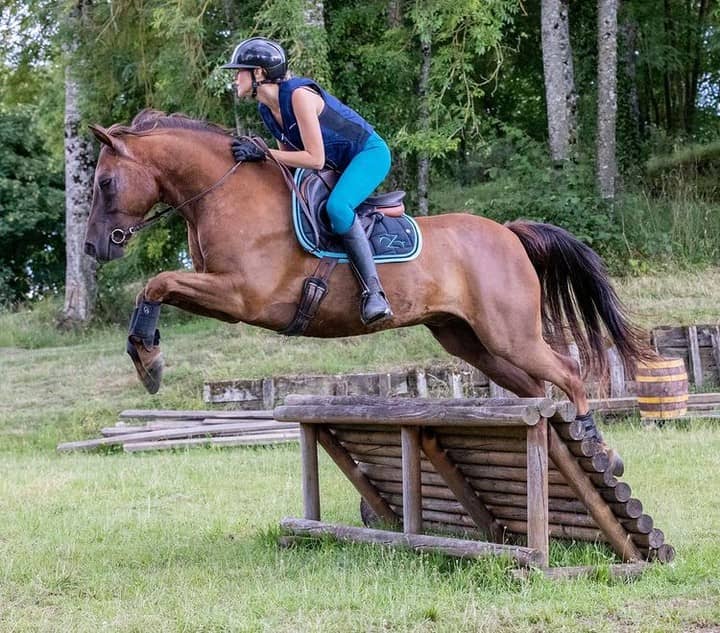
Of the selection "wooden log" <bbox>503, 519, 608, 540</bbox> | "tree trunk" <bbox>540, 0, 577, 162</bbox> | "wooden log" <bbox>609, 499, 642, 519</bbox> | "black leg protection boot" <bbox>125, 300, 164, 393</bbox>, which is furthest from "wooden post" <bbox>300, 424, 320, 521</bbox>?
"tree trunk" <bbox>540, 0, 577, 162</bbox>

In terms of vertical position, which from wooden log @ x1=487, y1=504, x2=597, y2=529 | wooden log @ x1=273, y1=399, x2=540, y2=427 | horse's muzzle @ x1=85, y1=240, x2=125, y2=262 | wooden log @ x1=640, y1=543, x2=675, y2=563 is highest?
horse's muzzle @ x1=85, y1=240, x2=125, y2=262

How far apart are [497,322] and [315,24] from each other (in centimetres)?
988

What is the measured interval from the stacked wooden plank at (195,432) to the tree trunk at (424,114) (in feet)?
19.9

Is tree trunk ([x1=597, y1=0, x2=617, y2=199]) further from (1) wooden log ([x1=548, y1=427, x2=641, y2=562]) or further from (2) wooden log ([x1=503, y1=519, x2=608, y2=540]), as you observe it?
(1) wooden log ([x1=548, y1=427, x2=641, y2=562])

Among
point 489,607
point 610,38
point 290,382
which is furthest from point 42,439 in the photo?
point 610,38

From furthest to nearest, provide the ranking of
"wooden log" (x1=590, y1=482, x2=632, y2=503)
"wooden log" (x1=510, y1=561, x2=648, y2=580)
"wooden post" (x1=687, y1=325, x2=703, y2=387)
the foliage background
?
the foliage background → "wooden post" (x1=687, y1=325, x2=703, y2=387) → "wooden log" (x1=590, y1=482, x2=632, y2=503) → "wooden log" (x1=510, y1=561, x2=648, y2=580)

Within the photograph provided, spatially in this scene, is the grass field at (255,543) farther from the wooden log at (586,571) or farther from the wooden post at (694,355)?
the wooden post at (694,355)

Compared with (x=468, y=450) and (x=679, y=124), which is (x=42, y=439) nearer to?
(x=468, y=450)

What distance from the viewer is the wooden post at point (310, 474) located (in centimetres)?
653

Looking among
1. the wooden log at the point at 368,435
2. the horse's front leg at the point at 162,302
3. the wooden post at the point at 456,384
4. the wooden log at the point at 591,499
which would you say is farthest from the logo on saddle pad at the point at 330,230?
the wooden post at the point at 456,384

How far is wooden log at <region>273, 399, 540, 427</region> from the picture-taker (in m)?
5.11

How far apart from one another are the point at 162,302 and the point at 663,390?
6.86 m

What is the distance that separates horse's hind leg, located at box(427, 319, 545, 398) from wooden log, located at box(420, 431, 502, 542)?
98 cm

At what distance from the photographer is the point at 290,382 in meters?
12.5
